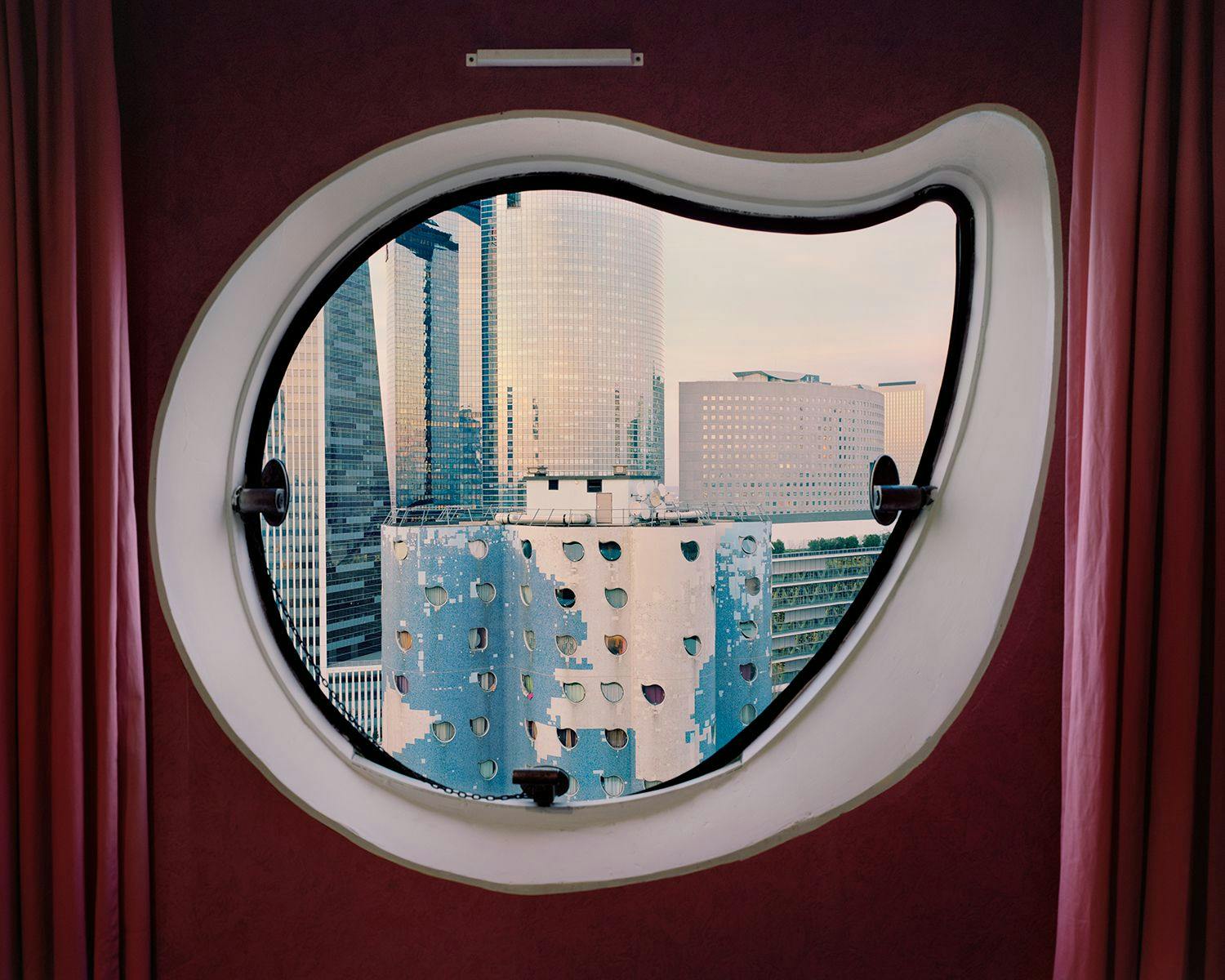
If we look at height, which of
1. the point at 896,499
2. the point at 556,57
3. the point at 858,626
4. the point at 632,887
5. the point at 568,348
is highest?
the point at 556,57

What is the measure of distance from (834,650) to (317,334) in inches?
48.8

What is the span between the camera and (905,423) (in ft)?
3.78

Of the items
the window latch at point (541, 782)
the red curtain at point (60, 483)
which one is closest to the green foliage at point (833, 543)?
the window latch at point (541, 782)

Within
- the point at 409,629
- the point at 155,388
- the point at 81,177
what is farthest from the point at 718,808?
the point at 81,177

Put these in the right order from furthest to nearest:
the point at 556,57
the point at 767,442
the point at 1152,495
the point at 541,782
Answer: the point at 767,442
the point at 541,782
the point at 556,57
the point at 1152,495

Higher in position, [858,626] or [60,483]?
[60,483]

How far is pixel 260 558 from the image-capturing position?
109 cm

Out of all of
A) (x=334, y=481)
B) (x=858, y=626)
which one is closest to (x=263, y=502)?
(x=334, y=481)

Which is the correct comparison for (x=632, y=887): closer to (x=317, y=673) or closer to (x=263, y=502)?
(x=317, y=673)

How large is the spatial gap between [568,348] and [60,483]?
1.00 m

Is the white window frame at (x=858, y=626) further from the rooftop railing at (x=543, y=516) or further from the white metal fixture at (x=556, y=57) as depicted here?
the rooftop railing at (x=543, y=516)

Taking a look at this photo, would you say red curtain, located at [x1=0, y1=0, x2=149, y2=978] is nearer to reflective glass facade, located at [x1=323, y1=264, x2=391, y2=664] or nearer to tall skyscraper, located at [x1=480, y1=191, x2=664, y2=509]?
reflective glass facade, located at [x1=323, y1=264, x2=391, y2=664]

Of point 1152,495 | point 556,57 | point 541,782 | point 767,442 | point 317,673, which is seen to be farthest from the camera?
point 767,442

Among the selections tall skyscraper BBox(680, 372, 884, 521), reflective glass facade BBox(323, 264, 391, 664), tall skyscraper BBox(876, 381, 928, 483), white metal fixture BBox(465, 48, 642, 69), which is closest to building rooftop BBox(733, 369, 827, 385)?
tall skyscraper BBox(680, 372, 884, 521)
